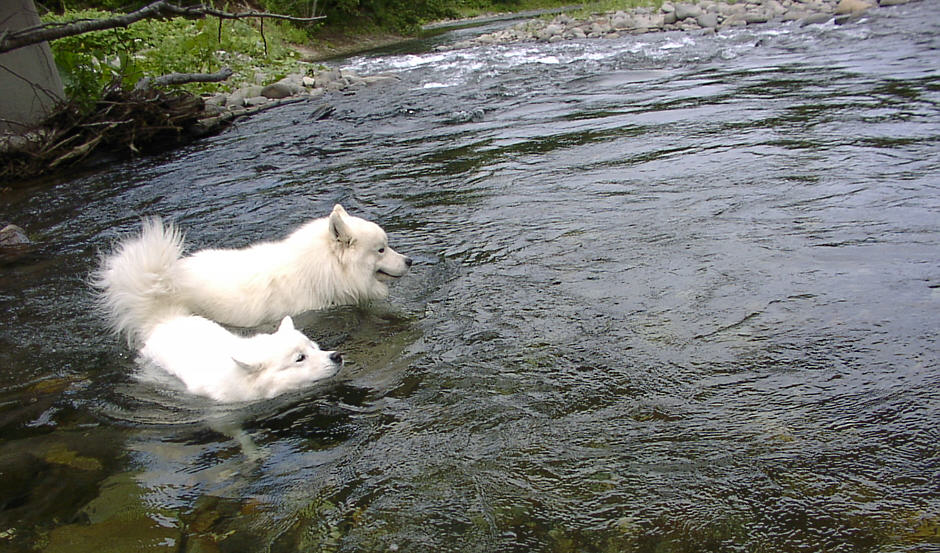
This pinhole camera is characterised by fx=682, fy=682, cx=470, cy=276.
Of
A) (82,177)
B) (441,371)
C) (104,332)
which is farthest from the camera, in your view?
(82,177)

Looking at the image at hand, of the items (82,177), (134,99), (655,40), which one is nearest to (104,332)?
(82,177)

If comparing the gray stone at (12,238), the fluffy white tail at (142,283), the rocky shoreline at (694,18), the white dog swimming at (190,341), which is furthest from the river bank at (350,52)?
the fluffy white tail at (142,283)

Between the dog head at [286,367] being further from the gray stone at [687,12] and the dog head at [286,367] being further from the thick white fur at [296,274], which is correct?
the gray stone at [687,12]

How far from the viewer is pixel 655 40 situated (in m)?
20.5

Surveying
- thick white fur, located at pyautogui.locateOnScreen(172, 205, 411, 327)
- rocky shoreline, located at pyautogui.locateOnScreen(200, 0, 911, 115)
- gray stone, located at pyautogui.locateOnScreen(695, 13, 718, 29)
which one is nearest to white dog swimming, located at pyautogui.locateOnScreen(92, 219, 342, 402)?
thick white fur, located at pyautogui.locateOnScreen(172, 205, 411, 327)

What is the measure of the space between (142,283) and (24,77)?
28.4ft

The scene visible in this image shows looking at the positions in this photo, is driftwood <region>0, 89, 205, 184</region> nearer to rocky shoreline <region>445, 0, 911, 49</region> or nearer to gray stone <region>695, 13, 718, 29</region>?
rocky shoreline <region>445, 0, 911, 49</region>

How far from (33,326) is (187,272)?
1.25 m

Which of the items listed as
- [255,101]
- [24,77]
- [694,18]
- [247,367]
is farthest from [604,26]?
[247,367]

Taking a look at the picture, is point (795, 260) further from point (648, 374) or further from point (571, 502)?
point (571, 502)

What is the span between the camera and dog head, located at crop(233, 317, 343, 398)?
3918 mm

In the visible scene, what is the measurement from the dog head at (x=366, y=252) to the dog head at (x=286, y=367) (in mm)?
1314

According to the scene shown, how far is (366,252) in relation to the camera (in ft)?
17.3

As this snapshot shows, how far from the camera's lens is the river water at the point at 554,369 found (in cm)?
272
